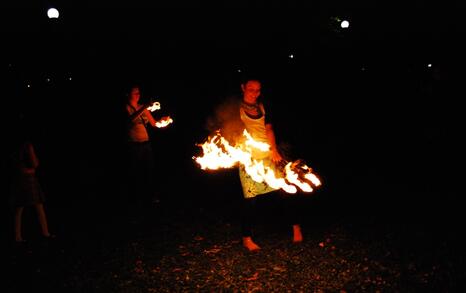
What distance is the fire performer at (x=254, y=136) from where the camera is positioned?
554 cm

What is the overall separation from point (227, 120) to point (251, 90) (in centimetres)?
48

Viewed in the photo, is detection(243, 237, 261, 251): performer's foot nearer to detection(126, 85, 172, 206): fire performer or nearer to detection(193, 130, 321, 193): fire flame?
detection(193, 130, 321, 193): fire flame

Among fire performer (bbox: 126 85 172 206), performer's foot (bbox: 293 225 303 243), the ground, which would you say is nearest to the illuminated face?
performer's foot (bbox: 293 225 303 243)

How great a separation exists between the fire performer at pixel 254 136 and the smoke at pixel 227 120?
85 millimetres

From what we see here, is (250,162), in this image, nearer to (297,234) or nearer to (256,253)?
(256,253)

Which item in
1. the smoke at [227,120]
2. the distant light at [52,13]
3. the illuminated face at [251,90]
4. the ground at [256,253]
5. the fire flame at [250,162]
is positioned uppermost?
the distant light at [52,13]

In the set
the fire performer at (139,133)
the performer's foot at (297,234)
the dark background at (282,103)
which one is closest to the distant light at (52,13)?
the dark background at (282,103)

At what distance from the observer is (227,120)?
5.48 meters

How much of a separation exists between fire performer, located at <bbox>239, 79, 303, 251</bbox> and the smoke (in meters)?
0.09

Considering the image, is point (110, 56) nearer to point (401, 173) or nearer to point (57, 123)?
point (57, 123)

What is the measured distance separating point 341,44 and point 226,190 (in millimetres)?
25333

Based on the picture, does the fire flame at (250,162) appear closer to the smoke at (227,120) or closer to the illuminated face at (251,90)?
the smoke at (227,120)

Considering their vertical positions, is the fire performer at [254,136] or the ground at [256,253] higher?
the fire performer at [254,136]

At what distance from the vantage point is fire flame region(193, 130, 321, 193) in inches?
205
